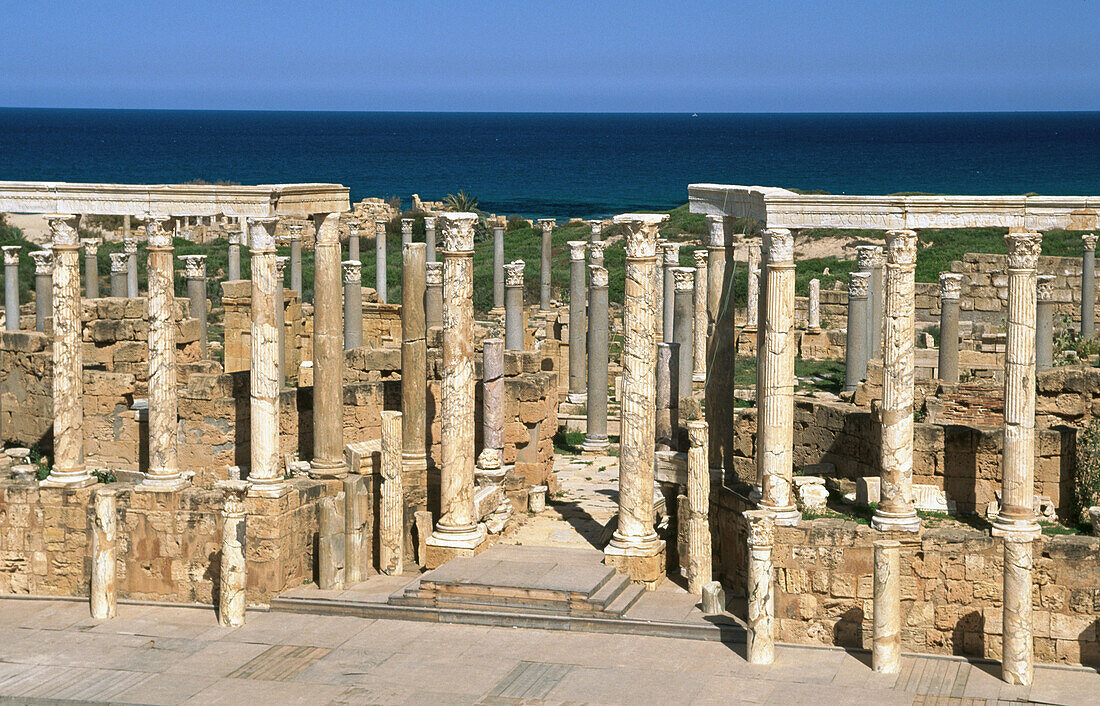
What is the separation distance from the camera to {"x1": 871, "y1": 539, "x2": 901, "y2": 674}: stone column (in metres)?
15.5

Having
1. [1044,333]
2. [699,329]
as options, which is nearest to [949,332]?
[1044,333]

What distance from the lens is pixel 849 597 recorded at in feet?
53.6

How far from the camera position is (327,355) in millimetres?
19141

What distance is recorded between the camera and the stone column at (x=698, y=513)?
→ 1772 centimetres

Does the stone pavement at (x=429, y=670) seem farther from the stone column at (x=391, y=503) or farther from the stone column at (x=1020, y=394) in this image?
the stone column at (x=1020, y=394)

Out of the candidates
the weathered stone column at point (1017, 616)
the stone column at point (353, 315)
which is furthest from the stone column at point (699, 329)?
the weathered stone column at point (1017, 616)

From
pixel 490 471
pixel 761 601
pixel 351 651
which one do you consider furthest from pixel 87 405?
pixel 761 601

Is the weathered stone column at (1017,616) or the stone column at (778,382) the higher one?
the stone column at (778,382)

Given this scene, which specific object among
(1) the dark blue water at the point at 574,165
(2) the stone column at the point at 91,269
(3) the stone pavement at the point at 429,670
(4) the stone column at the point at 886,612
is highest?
(1) the dark blue water at the point at 574,165

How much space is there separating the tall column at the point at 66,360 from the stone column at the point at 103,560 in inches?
50.4

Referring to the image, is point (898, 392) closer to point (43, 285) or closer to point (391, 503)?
point (391, 503)

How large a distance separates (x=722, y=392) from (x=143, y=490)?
6870 millimetres

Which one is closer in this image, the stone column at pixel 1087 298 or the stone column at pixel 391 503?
the stone column at pixel 391 503

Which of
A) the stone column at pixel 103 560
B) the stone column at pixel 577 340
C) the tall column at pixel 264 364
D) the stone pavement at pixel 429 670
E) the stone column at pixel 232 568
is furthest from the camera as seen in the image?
the stone column at pixel 577 340
